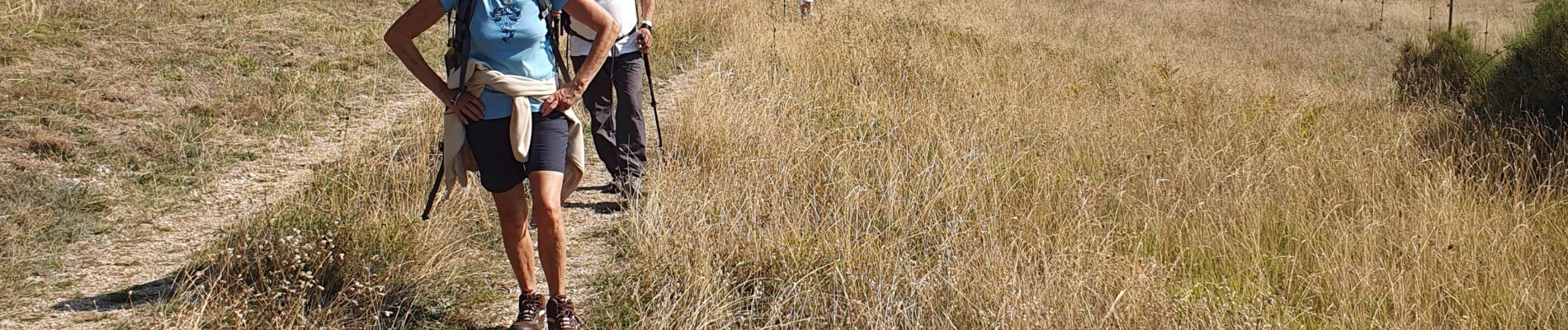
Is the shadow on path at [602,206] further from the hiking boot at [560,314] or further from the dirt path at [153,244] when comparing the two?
the hiking boot at [560,314]

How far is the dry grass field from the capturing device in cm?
386

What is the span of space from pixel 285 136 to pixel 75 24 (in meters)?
3.03

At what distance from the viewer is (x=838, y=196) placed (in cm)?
502

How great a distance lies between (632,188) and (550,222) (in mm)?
1987

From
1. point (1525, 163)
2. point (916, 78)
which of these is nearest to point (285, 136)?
point (916, 78)

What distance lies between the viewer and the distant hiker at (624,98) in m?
5.43

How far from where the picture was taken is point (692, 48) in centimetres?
1062

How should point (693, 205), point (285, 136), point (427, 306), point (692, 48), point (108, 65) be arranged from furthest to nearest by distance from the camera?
point (692, 48) → point (108, 65) → point (285, 136) → point (693, 205) → point (427, 306)

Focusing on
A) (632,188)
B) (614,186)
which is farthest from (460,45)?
(614,186)

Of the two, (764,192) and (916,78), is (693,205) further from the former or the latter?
(916,78)

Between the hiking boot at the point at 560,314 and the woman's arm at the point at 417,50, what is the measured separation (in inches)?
22.5

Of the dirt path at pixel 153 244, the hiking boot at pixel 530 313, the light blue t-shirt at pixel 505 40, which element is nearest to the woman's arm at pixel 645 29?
the dirt path at pixel 153 244

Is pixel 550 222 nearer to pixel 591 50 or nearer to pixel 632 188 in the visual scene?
pixel 591 50

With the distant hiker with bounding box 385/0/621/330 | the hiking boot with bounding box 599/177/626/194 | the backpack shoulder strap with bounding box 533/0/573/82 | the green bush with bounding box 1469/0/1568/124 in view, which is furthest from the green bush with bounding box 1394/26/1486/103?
the distant hiker with bounding box 385/0/621/330
